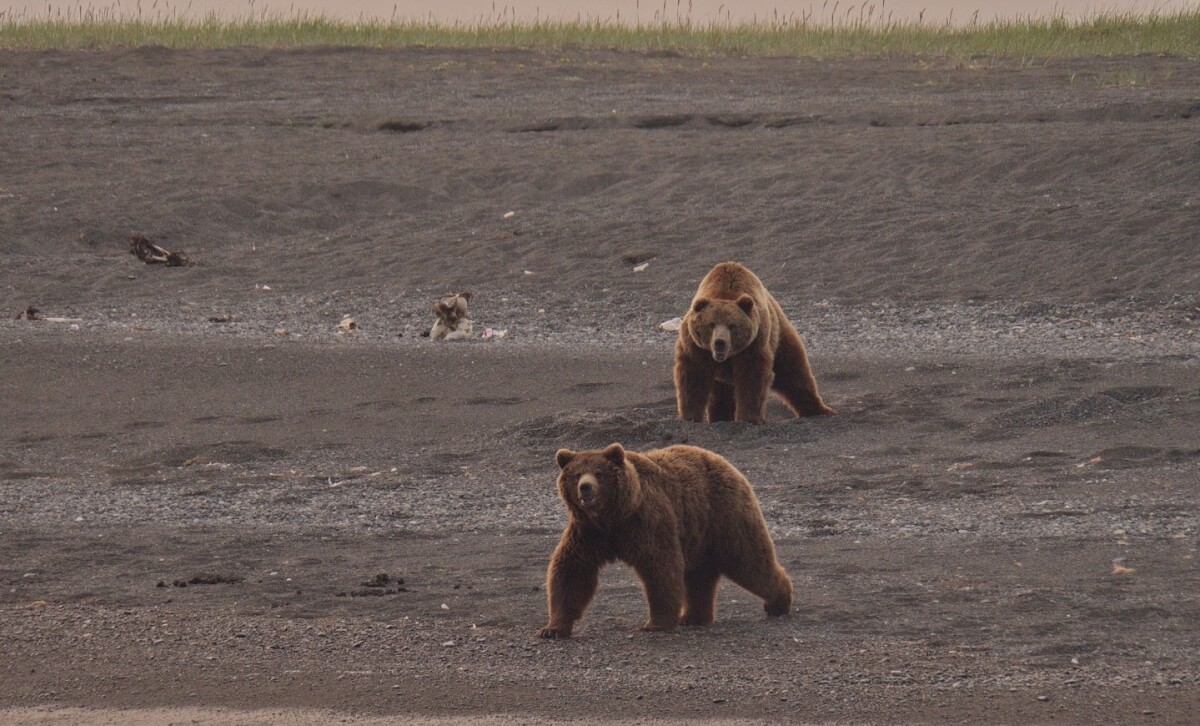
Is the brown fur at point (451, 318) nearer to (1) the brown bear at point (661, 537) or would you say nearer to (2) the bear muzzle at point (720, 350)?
(2) the bear muzzle at point (720, 350)

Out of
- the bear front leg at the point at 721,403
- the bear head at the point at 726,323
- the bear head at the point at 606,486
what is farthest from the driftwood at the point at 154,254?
the bear head at the point at 606,486

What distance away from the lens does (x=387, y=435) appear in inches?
412

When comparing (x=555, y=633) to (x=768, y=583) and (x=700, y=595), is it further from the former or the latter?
(x=768, y=583)

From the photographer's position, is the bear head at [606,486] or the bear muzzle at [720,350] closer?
the bear head at [606,486]

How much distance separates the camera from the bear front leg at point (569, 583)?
5.98 meters

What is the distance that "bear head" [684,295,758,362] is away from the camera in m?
9.53

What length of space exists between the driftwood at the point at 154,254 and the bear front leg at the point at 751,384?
884 cm

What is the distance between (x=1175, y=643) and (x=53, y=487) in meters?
6.02

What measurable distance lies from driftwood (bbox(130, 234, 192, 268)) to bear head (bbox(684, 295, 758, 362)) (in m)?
9.02

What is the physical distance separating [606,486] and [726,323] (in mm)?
3742

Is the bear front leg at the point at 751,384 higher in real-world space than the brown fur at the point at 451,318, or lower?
higher

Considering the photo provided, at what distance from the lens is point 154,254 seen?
17.4 meters

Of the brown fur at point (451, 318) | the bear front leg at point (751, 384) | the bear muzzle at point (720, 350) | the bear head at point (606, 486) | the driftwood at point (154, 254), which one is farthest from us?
the driftwood at point (154, 254)

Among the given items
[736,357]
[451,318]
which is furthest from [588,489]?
[451,318]
